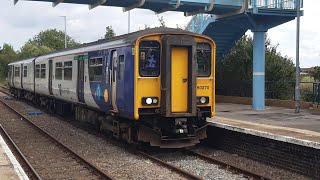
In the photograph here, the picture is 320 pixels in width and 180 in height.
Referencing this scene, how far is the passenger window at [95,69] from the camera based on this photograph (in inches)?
512

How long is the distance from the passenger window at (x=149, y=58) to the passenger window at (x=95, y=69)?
2.46 m

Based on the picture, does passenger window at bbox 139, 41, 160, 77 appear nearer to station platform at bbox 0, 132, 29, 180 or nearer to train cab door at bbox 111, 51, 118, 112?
train cab door at bbox 111, 51, 118, 112

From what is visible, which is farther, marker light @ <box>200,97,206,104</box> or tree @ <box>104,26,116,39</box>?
tree @ <box>104,26,116,39</box>

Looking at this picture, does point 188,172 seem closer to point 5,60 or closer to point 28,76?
point 28,76

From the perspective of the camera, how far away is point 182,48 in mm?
10953

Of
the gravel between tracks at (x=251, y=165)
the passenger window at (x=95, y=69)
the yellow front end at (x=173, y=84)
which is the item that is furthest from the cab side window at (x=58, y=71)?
the yellow front end at (x=173, y=84)

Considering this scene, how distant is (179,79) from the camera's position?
1091 cm

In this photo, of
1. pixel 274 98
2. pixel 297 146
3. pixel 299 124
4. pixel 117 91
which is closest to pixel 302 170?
pixel 297 146

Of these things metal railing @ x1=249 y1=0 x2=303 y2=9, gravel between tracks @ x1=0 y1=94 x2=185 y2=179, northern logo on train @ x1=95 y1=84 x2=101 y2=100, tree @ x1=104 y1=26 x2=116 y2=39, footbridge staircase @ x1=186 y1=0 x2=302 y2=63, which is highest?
tree @ x1=104 y1=26 x2=116 y2=39

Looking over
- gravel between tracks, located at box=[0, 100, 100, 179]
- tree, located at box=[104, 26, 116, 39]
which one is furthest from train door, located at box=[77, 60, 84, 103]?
tree, located at box=[104, 26, 116, 39]

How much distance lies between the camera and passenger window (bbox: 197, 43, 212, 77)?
11.5m

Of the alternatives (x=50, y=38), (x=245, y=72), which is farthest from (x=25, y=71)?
(x=50, y=38)

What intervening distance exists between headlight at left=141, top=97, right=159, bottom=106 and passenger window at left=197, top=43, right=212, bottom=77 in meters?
1.45

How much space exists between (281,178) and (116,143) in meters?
5.32
